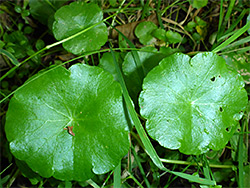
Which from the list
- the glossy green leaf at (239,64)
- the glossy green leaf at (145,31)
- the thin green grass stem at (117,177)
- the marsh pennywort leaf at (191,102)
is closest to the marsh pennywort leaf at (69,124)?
the thin green grass stem at (117,177)

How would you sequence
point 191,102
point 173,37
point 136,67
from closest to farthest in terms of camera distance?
point 191,102, point 136,67, point 173,37

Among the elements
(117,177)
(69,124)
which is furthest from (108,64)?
(117,177)

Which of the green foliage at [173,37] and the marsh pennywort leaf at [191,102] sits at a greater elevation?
the green foliage at [173,37]

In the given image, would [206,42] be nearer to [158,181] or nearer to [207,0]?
[207,0]

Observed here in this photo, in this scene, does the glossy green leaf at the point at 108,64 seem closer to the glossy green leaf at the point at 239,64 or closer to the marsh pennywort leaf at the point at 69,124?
the marsh pennywort leaf at the point at 69,124

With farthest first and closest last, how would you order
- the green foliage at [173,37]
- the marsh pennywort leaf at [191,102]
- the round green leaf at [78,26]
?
the green foliage at [173,37]
the round green leaf at [78,26]
the marsh pennywort leaf at [191,102]

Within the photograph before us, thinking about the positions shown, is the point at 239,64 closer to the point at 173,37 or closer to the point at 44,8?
the point at 173,37
